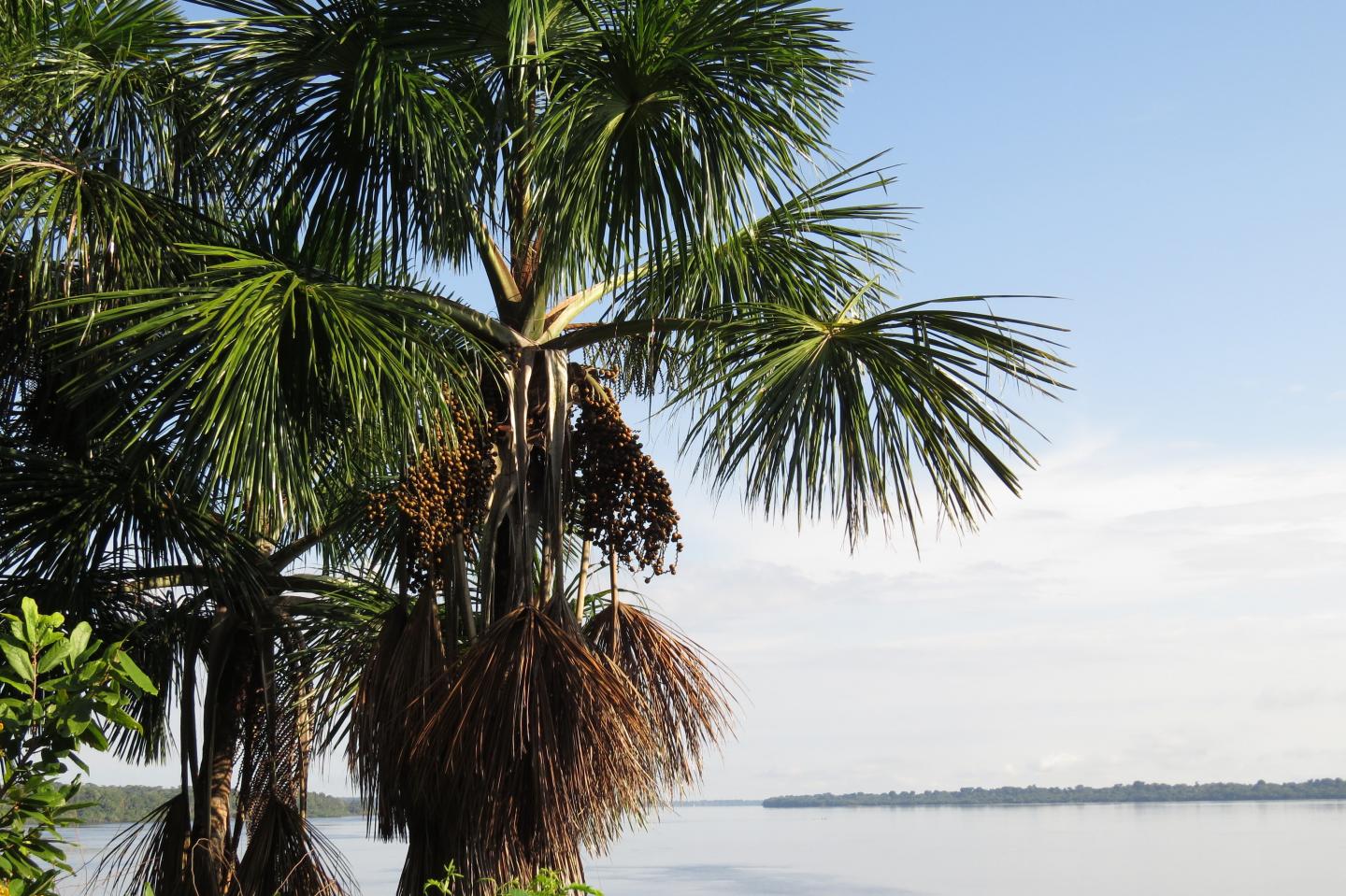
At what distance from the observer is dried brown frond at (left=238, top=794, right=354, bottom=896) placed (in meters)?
5.30

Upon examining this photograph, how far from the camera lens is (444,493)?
153 inches

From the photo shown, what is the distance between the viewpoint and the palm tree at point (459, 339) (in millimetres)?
3580

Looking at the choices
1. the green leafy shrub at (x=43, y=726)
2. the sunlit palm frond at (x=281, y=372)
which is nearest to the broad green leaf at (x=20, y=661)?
the green leafy shrub at (x=43, y=726)

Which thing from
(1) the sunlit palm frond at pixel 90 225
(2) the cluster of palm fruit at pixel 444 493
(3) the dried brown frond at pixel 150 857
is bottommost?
(3) the dried brown frond at pixel 150 857

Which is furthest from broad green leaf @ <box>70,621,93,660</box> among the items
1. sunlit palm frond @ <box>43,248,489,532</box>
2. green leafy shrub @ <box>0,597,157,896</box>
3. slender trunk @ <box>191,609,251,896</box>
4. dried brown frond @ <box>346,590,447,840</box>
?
slender trunk @ <box>191,609,251,896</box>

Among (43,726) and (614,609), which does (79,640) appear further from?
(614,609)

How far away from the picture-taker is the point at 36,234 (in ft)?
13.4

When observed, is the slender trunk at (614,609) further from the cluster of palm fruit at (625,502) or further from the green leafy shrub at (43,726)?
the green leafy shrub at (43,726)

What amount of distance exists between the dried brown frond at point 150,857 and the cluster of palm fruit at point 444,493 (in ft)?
8.11

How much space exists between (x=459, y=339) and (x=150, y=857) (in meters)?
3.13

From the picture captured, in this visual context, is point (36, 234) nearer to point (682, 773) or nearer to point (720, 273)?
point (720, 273)

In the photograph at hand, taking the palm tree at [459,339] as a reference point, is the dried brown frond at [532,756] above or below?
below

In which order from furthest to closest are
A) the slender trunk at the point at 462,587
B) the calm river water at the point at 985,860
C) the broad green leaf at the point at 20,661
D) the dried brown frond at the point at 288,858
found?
the calm river water at the point at 985,860 → the dried brown frond at the point at 288,858 → the slender trunk at the point at 462,587 → the broad green leaf at the point at 20,661

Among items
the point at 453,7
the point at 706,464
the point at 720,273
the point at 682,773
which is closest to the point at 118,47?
the point at 453,7
